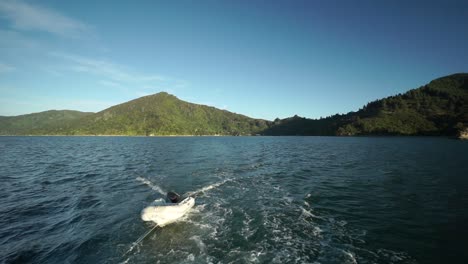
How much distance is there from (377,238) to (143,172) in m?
38.3

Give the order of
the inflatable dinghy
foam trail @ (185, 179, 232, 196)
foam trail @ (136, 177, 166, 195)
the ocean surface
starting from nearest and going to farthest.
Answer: the ocean surface → the inflatable dinghy → foam trail @ (185, 179, 232, 196) → foam trail @ (136, 177, 166, 195)

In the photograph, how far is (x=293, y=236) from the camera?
17.0 m

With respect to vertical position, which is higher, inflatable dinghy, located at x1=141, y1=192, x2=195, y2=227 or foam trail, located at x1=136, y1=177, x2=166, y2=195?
inflatable dinghy, located at x1=141, y1=192, x2=195, y2=227

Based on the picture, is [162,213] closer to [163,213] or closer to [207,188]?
[163,213]

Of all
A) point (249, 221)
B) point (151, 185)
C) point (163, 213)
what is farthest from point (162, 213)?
point (151, 185)

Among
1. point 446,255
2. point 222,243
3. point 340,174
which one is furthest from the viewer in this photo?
point 340,174

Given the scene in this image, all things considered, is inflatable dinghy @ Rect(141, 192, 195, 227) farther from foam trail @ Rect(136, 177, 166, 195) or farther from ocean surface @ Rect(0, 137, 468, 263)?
foam trail @ Rect(136, 177, 166, 195)

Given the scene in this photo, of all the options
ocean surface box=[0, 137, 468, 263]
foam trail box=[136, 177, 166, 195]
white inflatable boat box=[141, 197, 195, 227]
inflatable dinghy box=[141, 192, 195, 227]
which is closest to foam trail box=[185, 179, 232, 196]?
ocean surface box=[0, 137, 468, 263]

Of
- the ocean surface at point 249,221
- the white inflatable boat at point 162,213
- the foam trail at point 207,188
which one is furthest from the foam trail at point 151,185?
the white inflatable boat at point 162,213

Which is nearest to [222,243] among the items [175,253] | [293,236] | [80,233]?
[175,253]

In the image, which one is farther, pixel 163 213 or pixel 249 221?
pixel 249 221

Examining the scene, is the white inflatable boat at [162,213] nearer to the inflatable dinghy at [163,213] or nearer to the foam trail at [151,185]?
the inflatable dinghy at [163,213]

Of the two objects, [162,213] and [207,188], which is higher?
[162,213]

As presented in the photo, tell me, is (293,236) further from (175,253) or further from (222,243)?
(175,253)
